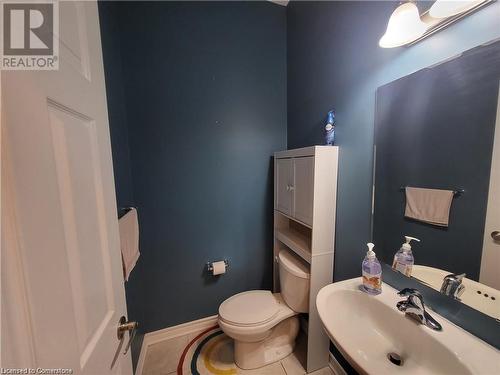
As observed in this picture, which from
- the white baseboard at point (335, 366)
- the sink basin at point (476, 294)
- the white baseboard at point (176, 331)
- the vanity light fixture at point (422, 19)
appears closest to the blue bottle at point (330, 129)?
the vanity light fixture at point (422, 19)

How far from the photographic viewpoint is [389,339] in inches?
33.6

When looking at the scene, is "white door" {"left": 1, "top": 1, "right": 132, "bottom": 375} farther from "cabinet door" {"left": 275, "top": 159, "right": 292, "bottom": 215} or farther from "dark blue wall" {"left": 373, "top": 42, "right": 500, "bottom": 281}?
"dark blue wall" {"left": 373, "top": 42, "right": 500, "bottom": 281}

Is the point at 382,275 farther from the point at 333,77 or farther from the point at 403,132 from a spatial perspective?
the point at 333,77

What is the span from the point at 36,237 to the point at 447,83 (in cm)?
133

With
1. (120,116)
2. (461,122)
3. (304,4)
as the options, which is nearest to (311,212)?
(461,122)

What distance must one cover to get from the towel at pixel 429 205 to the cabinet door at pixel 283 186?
728mm

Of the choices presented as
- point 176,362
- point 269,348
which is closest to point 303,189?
point 269,348

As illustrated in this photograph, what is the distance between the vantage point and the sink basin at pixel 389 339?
645 millimetres

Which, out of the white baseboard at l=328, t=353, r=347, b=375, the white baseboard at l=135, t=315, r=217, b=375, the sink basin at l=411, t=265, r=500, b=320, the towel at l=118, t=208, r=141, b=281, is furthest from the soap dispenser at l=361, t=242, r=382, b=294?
the white baseboard at l=135, t=315, r=217, b=375

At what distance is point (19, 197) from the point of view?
334 millimetres

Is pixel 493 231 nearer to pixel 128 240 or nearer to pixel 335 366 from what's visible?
pixel 335 366

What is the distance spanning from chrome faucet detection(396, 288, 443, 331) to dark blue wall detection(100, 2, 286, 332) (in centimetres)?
121

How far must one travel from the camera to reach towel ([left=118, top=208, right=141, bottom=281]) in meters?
1.07

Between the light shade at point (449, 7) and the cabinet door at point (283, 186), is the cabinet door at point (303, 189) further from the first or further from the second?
the light shade at point (449, 7)
